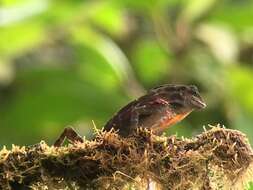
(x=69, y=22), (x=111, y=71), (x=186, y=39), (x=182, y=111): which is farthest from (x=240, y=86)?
(x=182, y=111)

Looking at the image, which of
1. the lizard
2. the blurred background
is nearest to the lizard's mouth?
the lizard

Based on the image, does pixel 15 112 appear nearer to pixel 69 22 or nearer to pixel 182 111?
pixel 69 22

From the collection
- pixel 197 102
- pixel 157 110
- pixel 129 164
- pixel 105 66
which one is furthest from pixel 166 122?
pixel 105 66

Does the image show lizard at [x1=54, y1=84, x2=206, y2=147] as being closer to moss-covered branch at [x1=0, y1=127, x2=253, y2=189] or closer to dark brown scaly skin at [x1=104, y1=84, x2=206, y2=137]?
dark brown scaly skin at [x1=104, y1=84, x2=206, y2=137]

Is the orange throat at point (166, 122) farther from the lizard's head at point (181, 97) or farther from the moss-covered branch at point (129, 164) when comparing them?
the moss-covered branch at point (129, 164)

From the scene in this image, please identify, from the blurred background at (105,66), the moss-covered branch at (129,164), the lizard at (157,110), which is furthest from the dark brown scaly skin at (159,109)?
the blurred background at (105,66)

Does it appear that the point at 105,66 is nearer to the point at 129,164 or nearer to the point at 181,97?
the point at 181,97
